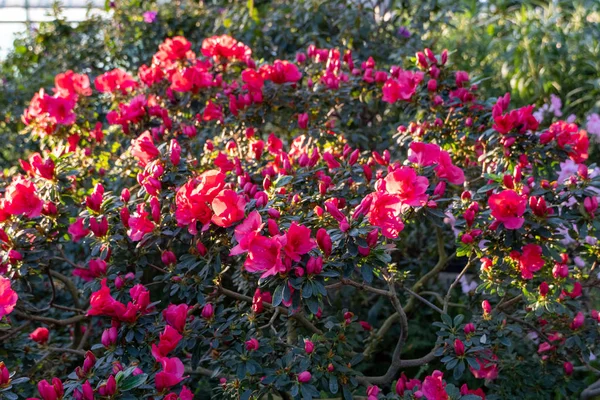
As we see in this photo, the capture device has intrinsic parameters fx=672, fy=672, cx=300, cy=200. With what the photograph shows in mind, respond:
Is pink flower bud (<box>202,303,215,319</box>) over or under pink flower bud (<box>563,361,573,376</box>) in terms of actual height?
over

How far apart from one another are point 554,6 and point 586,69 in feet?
5.93

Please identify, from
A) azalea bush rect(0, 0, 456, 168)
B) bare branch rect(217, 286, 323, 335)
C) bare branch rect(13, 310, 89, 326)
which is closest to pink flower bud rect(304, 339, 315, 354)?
bare branch rect(217, 286, 323, 335)

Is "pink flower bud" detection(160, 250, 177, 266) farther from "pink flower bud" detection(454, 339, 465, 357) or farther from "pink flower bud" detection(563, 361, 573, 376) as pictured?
"pink flower bud" detection(563, 361, 573, 376)

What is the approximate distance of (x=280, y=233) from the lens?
4.65 feet

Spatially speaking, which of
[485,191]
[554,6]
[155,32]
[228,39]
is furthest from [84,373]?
[554,6]

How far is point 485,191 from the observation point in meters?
1.75

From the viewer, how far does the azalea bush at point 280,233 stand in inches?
56.4

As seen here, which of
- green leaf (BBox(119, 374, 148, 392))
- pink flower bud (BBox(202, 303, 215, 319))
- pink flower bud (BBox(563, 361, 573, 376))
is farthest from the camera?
pink flower bud (BBox(563, 361, 573, 376))

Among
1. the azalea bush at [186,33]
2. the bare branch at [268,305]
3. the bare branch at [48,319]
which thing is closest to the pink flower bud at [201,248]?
the bare branch at [268,305]

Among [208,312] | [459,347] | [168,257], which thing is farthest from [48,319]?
[459,347]

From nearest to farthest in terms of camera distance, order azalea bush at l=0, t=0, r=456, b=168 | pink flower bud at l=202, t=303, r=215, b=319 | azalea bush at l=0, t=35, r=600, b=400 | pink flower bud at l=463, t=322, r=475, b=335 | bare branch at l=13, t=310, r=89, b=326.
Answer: azalea bush at l=0, t=35, r=600, b=400 → pink flower bud at l=202, t=303, r=215, b=319 → pink flower bud at l=463, t=322, r=475, b=335 → bare branch at l=13, t=310, r=89, b=326 → azalea bush at l=0, t=0, r=456, b=168

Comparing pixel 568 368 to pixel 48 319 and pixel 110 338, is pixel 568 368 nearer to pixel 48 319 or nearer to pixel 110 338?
pixel 110 338

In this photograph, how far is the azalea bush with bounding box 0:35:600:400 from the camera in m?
1.43

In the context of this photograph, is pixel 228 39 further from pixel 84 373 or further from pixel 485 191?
pixel 84 373
